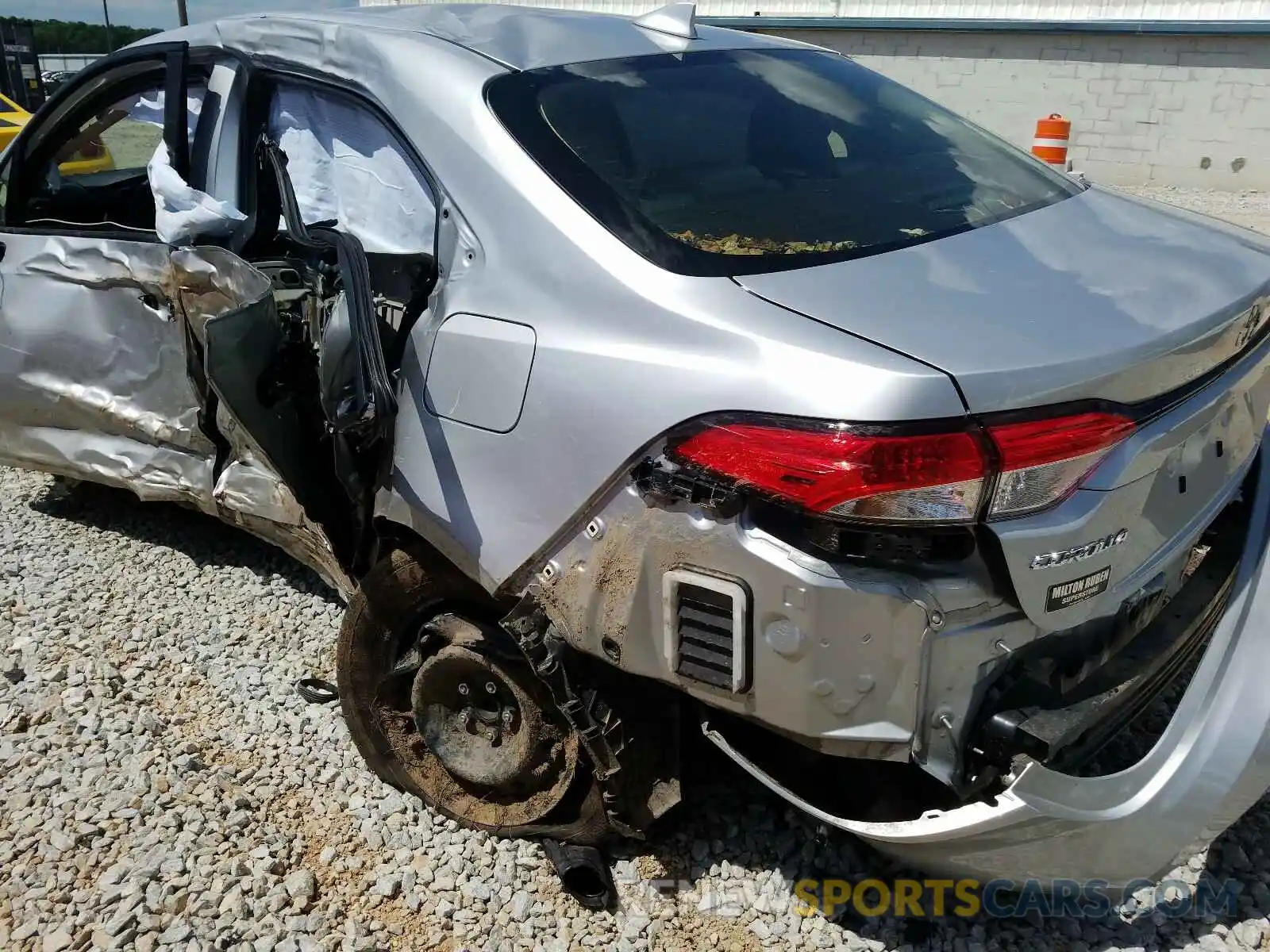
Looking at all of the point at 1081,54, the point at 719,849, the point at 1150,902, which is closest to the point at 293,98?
the point at 719,849

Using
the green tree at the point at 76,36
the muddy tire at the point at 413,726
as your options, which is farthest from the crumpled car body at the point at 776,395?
the green tree at the point at 76,36

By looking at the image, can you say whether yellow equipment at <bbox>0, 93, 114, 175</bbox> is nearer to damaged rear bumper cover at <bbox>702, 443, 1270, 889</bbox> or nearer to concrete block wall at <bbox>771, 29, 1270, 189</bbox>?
damaged rear bumper cover at <bbox>702, 443, 1270, 889</bbox>

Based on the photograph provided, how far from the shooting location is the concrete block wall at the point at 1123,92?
12055mm

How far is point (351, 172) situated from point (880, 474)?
182cm

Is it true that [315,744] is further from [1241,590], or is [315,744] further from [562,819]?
[1241,590]

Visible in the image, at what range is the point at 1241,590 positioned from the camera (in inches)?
84.6

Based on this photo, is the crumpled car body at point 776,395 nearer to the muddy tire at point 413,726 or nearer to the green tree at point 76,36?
the muddy tire at point 413,726

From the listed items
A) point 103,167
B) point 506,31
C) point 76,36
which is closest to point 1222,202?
point 506,31

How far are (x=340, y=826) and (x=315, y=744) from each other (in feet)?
1.15

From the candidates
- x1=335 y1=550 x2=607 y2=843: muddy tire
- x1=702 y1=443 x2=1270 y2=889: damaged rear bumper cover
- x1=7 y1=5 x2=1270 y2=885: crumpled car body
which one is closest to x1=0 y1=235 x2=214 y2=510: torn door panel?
x1=7 y1=5 x2=1270 y2=885: crumpled car body

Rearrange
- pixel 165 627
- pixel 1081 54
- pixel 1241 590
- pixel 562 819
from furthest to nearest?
pixel 1081 54 → pixel 165 627 → pixel 562 819 → pixel 1241 590

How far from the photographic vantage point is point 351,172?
277 centimetres

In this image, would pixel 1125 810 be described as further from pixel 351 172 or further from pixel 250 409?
pixel 351 172

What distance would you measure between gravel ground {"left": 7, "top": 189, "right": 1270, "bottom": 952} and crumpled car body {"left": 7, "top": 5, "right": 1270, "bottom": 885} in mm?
323
